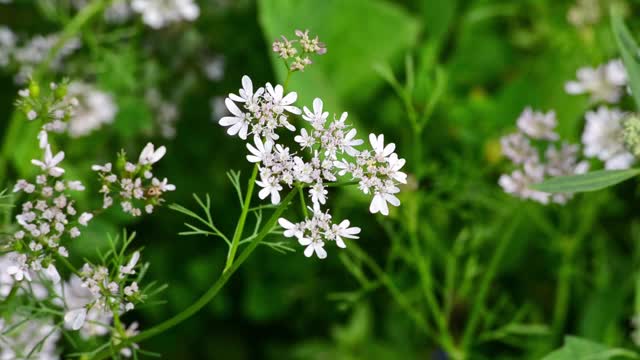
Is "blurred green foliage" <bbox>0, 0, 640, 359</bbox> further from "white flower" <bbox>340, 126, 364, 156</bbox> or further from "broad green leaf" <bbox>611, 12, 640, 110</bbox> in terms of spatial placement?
"white flower" <bbox>340, 126, 364, 156</bbox>

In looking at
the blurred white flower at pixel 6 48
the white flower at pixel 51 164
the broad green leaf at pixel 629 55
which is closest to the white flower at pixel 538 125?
the broad green leaf at pixel 629 55

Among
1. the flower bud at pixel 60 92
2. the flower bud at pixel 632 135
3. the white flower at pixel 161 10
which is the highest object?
the white flower at pixel 161 10

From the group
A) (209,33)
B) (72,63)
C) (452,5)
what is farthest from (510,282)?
(72,63)

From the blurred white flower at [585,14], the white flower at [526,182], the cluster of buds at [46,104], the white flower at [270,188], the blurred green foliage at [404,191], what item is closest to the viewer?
the white flower at [270,188]

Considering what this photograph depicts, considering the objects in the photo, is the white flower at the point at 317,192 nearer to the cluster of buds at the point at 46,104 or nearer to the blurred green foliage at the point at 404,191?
the cluster of buds at the point at 46,104

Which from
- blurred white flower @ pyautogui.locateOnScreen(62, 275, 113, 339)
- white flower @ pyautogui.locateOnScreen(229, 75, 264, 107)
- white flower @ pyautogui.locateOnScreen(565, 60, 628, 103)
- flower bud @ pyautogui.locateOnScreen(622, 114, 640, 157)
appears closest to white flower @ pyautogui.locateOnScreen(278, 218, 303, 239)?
white flower @ pyautogui.locateOnScreen(229, 75, 264, 107)

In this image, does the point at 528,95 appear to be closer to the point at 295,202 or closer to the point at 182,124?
the point at 295,202

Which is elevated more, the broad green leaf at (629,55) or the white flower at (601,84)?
the white flower at (601,84)
